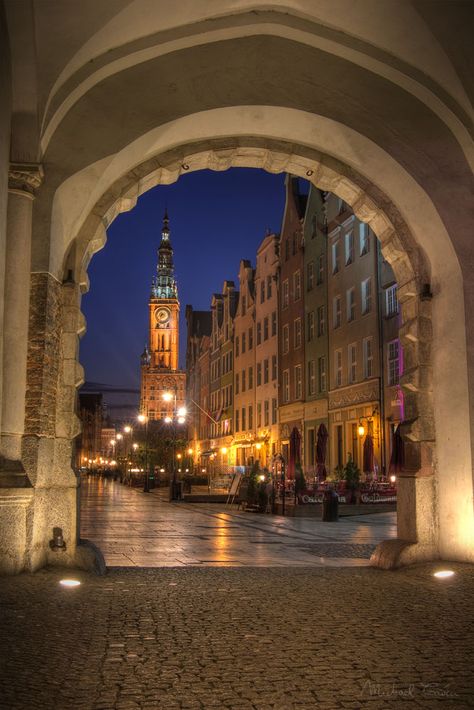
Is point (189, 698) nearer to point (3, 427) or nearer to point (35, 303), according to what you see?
point (3, 427)

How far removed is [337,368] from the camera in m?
42.9

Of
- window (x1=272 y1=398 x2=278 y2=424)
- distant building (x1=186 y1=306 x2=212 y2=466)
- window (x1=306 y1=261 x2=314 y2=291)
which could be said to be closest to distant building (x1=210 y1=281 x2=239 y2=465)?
distant building (x1=186 y1=306 x2=212 y2=466)

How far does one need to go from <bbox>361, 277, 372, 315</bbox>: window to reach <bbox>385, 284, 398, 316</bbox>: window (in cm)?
174

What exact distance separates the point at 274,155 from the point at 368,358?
2704 cm

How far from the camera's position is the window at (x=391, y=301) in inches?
1421

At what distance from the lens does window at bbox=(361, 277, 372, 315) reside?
127 feet

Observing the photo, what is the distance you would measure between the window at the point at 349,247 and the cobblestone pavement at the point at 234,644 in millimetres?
32453

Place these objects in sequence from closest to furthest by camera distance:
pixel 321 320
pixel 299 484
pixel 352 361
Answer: pixel 299 484 < pixel 352 361 < pixel 321 320

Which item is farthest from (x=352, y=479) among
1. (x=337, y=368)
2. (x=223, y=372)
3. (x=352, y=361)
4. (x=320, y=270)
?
(x=223, y=372)

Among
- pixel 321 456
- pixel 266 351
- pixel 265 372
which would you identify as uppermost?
pixel 266 351

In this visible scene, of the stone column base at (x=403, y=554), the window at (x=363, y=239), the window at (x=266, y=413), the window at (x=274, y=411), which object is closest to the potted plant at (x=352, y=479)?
the window at (x=363, y=239)

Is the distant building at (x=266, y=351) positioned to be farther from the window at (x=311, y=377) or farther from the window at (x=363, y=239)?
the window at (x=363, y=239)

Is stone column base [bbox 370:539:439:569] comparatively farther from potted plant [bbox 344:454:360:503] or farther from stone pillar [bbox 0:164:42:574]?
potted plant [bbox 344:454:360:503]

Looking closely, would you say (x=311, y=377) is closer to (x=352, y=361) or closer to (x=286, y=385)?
(x=286, y=385)
